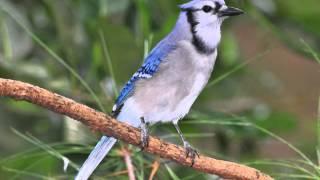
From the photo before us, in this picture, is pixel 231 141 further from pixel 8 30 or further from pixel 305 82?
pixel 305 82

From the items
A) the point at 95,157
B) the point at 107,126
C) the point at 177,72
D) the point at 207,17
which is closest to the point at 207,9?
the point at 207,17

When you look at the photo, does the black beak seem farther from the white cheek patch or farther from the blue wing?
the blue wing

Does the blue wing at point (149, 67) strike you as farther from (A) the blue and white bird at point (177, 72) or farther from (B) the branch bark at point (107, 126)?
(B) the branch bark at point (107, 126)

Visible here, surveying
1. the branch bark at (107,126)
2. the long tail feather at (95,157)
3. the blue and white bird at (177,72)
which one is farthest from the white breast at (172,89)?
the branch bark at (107,126)

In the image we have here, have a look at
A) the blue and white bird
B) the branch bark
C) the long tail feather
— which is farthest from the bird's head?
the branch bark

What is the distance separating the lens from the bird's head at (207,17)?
177cm

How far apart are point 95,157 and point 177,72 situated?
0.28 meters

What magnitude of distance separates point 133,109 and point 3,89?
2.05 ft

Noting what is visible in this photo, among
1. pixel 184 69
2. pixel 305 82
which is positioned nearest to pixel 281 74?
pixel 305 82

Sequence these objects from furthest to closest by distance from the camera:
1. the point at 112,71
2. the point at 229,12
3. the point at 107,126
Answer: the point at 112,71 → the point at 229,12 → the point at 107,126

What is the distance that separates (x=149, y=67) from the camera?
5.96 feet

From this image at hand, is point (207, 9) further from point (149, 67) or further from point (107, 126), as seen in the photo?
point (107, 126)

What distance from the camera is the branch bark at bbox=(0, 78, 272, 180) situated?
1.20 meters

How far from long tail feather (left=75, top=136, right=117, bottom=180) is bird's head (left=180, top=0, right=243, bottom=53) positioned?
303 mm
